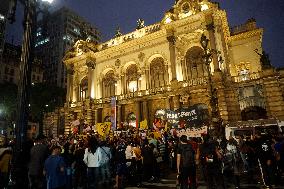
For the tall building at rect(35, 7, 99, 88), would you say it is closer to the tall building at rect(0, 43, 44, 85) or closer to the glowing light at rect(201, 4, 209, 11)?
the tall building at rect(0, 43, 44, 85)

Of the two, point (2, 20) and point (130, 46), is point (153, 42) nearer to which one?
point (130, 46)

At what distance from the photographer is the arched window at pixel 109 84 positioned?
33.5m

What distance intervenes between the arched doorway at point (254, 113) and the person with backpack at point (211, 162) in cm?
1705

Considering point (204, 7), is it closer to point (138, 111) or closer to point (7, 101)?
point (138, 111)

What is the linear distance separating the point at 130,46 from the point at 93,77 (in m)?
7.50

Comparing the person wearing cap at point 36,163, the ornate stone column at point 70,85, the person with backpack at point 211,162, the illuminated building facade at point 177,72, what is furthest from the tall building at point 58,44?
the person with backpack at point 211,162

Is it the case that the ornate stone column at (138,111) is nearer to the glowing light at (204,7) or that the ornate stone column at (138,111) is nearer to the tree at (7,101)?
the glowing light at (204,7)

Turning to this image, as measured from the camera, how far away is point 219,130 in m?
16.9

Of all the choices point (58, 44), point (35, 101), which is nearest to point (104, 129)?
point (35, 101)

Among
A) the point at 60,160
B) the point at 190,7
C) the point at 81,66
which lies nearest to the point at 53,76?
the point at 81,66

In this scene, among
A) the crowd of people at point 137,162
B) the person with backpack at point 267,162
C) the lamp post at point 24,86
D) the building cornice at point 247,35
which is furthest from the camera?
the building cornice at point 247,35

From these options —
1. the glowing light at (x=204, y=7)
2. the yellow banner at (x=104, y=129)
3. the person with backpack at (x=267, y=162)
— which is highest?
the glowing light at (x=204, y=7)

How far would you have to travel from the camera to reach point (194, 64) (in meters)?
27.5

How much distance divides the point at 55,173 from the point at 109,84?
1103 inches
